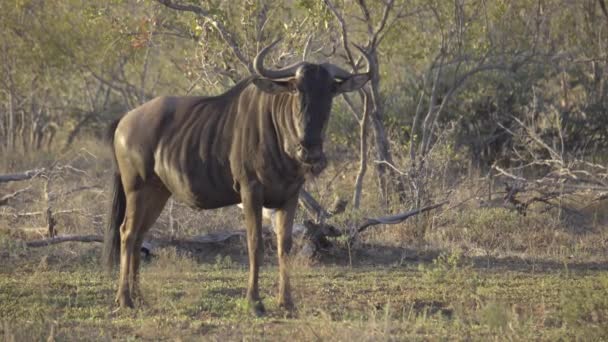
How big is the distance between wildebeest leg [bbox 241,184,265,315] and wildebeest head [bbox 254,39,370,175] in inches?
18.6

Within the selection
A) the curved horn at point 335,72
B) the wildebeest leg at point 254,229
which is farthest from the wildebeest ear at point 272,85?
the wildebeest leg at point 254,229

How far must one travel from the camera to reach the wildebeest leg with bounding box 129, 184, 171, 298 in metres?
7.95

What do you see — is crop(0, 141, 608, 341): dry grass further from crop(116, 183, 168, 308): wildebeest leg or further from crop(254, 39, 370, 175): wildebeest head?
crop(254, 39, 370, 175): wildebeest head

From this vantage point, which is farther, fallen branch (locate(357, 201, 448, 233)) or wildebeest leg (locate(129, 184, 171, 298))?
fallen branch (locate(357, 201, 448, 233))

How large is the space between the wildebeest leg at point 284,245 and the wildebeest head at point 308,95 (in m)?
0.56

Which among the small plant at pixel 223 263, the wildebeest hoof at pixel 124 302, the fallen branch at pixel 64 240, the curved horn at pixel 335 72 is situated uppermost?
the curved horn at pixel 335 72

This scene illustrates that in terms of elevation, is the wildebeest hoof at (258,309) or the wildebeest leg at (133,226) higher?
the wildebeest leg at (133,226)

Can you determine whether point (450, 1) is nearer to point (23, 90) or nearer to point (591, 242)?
point (591, 242)

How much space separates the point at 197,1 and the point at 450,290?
486cm

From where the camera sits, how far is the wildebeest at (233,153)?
714cm

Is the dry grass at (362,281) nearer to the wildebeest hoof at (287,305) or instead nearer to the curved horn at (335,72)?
the wildebeest hoof at (287,305)

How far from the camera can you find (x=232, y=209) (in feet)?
40.4

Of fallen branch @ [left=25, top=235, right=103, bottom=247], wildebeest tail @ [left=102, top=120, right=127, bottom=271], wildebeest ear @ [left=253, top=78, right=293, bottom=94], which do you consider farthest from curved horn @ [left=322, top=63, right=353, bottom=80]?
fallen branch @ [left=25, top=235, right=103, bottom=247]

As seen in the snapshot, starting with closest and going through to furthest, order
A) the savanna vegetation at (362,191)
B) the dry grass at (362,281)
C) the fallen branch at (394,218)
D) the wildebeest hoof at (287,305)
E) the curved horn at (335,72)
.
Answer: the dry grass at (362,281)
the savanna vegetation at (362,191)
the curved horn at (335,72)
the wildebeest hoof at (287,305)
the fallen branch at (394,218)
